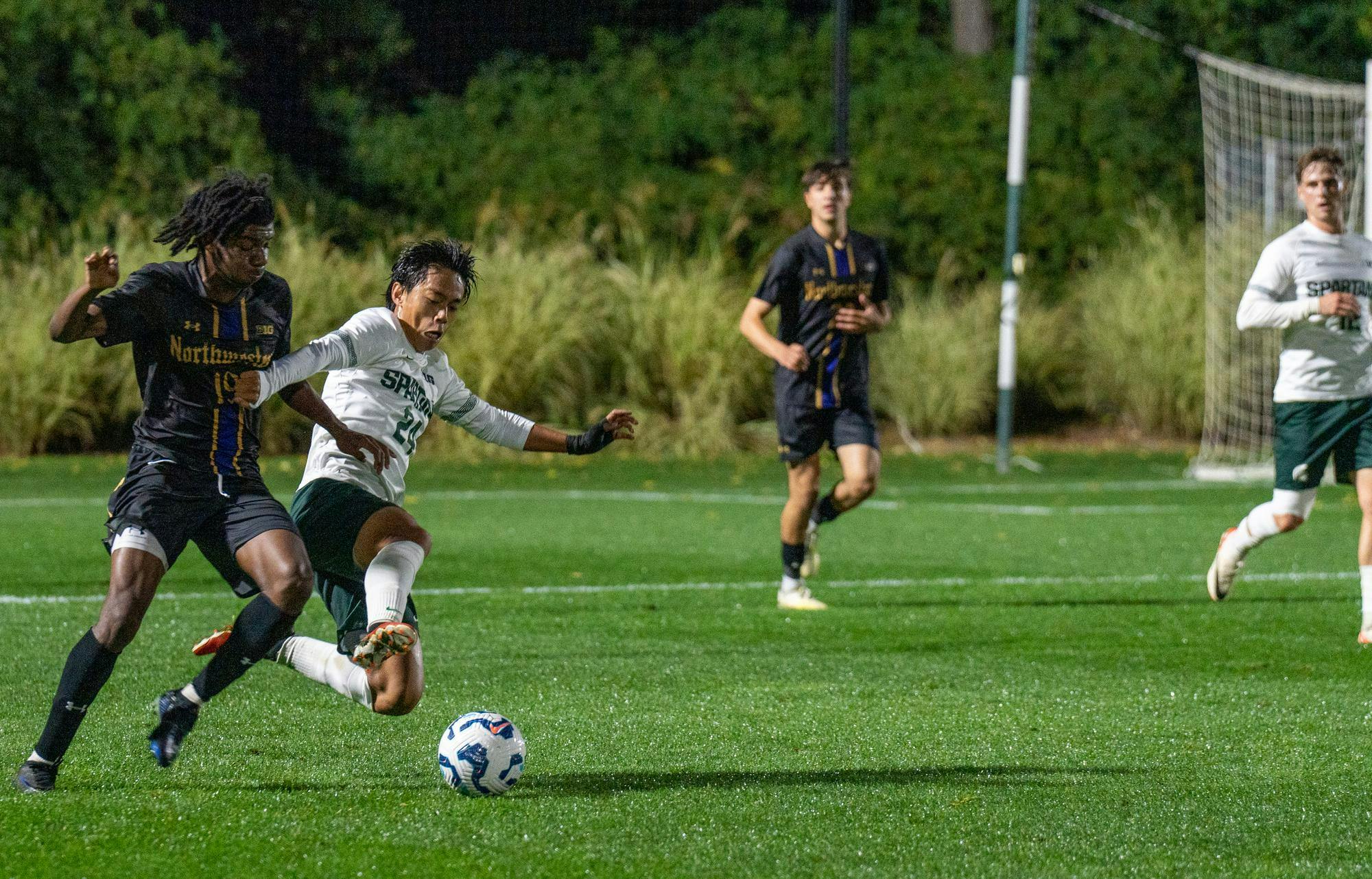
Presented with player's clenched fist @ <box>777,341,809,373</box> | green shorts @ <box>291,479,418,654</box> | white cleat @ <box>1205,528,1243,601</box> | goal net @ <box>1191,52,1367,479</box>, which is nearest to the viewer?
green shorts @ <box>291,479,418,654</box>

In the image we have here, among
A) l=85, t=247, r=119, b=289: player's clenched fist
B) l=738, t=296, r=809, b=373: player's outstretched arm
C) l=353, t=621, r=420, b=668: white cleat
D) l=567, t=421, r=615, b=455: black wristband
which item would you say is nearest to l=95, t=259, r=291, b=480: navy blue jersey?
l=85, t=247, r=119, b=289: player's clenched fist

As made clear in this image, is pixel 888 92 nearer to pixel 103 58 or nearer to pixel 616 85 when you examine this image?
pixel 616 85

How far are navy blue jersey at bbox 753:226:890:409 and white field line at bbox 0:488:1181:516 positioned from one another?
5108 millimetres

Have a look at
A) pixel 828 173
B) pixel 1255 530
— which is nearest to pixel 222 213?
pixel 828 173

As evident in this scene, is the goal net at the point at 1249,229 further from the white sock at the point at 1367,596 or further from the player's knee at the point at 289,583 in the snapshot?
the player's knee at the point at 289,583

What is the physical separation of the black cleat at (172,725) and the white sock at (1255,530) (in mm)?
4911

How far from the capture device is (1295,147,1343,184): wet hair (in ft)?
26.1

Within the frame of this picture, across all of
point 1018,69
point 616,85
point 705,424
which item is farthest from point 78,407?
point 616,85

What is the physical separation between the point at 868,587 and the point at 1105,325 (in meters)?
12.9

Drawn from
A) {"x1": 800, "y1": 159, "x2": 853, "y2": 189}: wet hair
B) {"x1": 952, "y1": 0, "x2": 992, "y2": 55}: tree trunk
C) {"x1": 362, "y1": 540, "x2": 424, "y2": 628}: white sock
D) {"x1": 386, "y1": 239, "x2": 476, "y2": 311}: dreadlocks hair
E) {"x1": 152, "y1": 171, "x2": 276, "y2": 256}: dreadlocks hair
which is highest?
{"x1": 952, "y1": 0, "x2": 992, "y2": 55}: tree trunk

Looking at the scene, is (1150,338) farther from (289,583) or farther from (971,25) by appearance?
(289,583)

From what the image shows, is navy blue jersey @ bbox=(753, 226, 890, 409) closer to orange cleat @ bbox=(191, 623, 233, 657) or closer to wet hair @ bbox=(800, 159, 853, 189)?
wet hair @ bbox=(800, 159, 853, 189)

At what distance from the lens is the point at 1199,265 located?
71.1 feet

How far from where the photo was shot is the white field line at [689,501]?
46.2 feet
